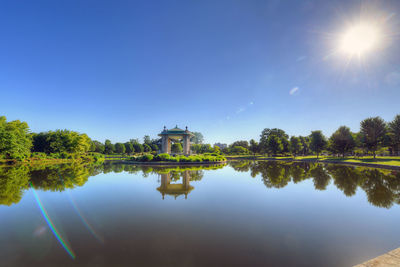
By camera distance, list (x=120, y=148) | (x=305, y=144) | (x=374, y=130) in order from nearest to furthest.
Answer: (x=374, y=130), (x=305, y=144), (x=120, y=148)

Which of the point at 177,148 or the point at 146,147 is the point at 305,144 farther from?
the point at 146,147

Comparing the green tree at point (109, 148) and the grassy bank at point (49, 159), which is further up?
the green tree at point (109, 148)

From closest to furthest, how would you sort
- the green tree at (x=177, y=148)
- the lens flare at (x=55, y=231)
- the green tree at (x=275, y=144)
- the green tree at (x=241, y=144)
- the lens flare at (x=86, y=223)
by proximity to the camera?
the lens flare at (x=55, y=231), the lens flare at (x=86, y=223), the green tree at (x=275, y=144), the green tree at (x=177, y=148), the green tree at (x=241, y=144)

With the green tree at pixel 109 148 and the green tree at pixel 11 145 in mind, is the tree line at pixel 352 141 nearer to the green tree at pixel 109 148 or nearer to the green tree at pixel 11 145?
the green tree at pixel 109 148

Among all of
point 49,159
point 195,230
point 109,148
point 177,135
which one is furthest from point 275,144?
point 109,148

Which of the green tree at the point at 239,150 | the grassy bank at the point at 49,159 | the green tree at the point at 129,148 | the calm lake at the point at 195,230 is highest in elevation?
the green tree at the point at 129,148

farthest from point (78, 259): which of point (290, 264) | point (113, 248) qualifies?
point (290, 264)

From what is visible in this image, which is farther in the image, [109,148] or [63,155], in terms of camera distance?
[109,148]

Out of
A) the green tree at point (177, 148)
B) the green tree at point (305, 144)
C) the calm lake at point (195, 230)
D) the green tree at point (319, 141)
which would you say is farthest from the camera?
the green tree at point (305, 144)

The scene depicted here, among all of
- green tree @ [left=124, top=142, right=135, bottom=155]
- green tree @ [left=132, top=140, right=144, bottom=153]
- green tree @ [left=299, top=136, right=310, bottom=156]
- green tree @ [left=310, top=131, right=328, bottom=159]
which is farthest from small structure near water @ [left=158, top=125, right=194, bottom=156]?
green tree @ [left=299, top=136, right=310, bottom=156]

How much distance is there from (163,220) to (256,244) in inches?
116

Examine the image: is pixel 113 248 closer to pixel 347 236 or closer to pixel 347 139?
pixel 347 236

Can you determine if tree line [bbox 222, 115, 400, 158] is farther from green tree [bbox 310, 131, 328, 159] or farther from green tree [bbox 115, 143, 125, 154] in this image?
green tree [bbox 115, 143, 125, 154]

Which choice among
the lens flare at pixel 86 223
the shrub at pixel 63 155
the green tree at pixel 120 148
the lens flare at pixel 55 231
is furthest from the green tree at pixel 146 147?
the lens flare at pixel 86 223
